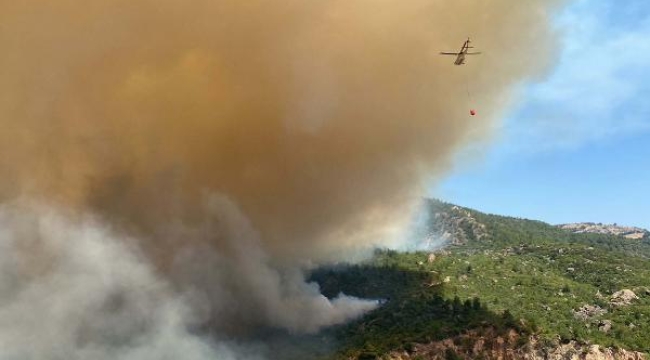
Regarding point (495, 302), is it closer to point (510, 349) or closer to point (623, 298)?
point (510, 349)

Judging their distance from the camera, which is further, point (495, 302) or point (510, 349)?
point (495, 302)

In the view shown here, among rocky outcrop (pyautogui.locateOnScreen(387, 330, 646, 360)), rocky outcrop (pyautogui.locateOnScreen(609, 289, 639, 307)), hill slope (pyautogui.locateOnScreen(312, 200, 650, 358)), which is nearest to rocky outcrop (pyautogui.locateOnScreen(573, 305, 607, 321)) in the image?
hill slope (pyautogui.locateOnScreen(312, 200, 650, 358))

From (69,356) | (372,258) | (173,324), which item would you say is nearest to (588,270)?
(372,258)

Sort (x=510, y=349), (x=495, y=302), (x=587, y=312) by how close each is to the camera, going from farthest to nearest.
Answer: (x=587, y=312), (x=495, y=302), (x=510, y=349)

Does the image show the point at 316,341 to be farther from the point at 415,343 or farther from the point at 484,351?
the point at 484,351

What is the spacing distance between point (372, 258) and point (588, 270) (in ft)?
164

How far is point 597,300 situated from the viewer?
365 feet

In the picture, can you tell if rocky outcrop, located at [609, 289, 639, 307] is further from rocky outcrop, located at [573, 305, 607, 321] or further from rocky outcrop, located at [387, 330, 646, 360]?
rocky outcrop, located at [387, 330, 646, 360]

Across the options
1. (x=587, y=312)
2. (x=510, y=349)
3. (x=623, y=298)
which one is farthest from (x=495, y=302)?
(x=623, y=298)

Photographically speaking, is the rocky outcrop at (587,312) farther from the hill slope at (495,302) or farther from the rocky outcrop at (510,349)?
the rocky outcrop at (510,349)

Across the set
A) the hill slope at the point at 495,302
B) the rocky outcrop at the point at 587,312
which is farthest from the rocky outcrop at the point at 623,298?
the rocky outcrop at the point at 587,312

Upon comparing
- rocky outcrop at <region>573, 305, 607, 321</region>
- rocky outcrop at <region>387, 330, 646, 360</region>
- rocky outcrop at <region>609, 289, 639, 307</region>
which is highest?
rocky outcrop at <region>609, 289, 639, 307</region>

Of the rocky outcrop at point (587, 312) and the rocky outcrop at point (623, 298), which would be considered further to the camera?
the rocky outcrop at point (623, 298)

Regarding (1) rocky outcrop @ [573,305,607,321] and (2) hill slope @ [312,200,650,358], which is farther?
(1) rocky outcrop @ [573,305,607,321]
